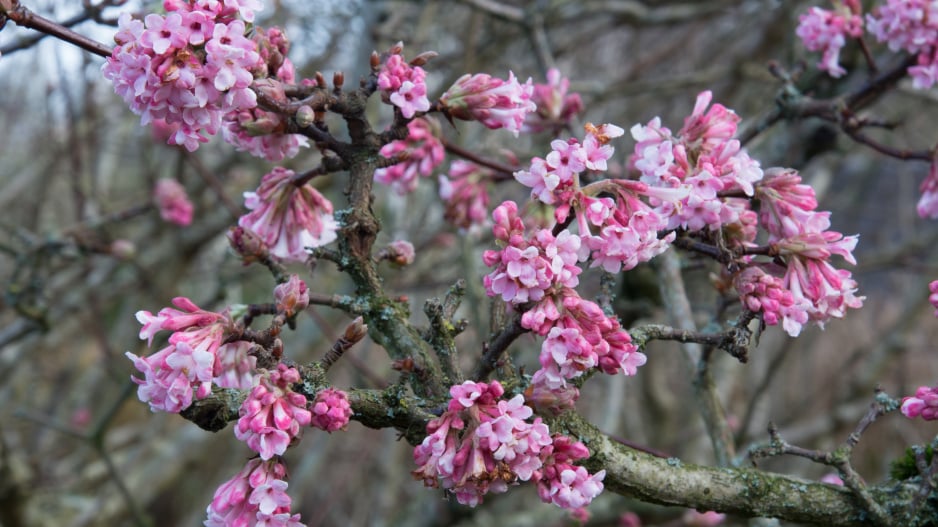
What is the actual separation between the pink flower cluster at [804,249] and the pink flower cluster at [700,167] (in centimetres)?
9

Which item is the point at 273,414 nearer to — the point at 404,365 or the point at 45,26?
the point at 404,365

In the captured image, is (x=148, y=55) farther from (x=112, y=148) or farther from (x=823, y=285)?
(x=112, y=148)

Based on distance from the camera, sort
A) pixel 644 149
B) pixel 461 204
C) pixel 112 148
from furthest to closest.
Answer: pixel 112 148 < pixel 461 204 < pixel 644 149

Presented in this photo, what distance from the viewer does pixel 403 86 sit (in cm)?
160

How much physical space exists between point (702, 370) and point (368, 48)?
113 inches

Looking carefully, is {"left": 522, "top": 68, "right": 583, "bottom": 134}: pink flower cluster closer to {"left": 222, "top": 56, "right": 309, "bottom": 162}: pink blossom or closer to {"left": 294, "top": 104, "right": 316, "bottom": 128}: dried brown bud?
{"left": 222, "top": 56, "right": 309, "bottom": 162}: pink blossom

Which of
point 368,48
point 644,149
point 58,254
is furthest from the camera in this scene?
point 368,48

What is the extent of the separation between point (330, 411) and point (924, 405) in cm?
123

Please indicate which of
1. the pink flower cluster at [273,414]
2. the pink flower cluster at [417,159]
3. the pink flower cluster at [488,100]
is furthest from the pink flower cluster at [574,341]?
the pink flower cluster at [417,159]

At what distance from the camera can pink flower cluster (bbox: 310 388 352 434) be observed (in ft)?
4.39

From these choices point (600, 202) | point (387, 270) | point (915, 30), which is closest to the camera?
point (600, 202)

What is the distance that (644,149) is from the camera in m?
1.73

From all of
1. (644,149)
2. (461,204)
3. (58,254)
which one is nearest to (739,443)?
(461,204)

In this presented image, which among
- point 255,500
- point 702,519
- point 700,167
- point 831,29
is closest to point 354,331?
point 255,500
